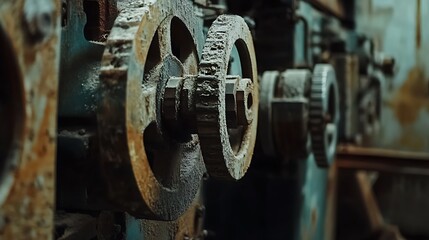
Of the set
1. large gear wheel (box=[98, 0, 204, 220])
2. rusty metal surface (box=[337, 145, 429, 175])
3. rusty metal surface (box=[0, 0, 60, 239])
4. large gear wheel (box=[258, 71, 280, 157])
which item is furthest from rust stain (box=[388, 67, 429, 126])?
rusty metal surface (box=[0, 0, 60, 239])

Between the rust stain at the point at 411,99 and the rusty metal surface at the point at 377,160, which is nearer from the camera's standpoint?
the rusty metal surface at the point at 377,160

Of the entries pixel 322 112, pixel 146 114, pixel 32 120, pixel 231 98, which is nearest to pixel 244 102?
pixel 231 98

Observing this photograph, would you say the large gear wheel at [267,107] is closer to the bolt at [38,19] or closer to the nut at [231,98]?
the nut at [231,98]

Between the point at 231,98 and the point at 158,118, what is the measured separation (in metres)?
0.09

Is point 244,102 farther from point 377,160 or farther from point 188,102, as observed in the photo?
point 377,160

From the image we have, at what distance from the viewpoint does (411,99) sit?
2.77 m

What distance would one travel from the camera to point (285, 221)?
1.68 metres

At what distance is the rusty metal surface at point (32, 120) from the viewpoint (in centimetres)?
45

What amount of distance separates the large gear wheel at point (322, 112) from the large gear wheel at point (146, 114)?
55 cm

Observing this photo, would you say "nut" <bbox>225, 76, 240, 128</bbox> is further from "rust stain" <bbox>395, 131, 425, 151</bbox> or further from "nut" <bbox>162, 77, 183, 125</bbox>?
"rust stain" <bbox>395, 131, 425, 151</bbox>

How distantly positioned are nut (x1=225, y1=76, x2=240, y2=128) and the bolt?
0.29 meters

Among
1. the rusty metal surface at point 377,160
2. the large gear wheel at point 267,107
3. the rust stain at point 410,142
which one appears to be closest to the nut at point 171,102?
the large gear wheel at point 267,107

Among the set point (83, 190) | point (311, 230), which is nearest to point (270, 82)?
point (311, 230)

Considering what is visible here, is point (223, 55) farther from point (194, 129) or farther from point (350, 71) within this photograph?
point (350, 71)
